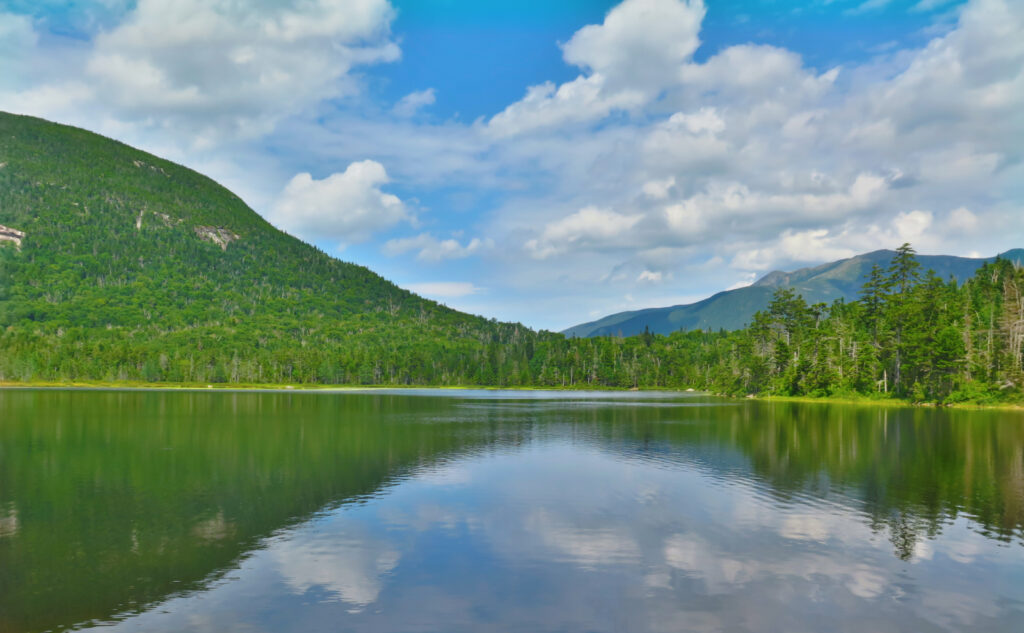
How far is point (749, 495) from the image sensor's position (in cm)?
3350

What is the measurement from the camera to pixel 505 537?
25234mm

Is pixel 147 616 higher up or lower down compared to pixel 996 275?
lower down

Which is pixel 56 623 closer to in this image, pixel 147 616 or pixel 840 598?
pixel 147 616

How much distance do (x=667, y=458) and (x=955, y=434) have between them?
34959 millimetres

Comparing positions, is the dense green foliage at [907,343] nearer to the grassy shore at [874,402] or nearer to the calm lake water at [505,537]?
the grassy shore at [874,402]

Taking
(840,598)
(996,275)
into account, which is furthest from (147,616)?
(996,275)

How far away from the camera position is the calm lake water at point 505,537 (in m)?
17.4

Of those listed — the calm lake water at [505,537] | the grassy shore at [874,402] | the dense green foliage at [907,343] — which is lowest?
the grassy shore at [874,402]

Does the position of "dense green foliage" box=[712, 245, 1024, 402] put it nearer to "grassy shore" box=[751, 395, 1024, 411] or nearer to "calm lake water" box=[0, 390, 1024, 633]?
"grassy shore" box=[751, 395, 1024, 411]

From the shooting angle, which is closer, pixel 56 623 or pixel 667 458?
pixel 56 623

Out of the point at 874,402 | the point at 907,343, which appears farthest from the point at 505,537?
the point at 874,402

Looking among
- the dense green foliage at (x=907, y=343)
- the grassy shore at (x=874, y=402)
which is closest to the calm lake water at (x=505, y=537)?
the grassy shore at (x=874, y=402)

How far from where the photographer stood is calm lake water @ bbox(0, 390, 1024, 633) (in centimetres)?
1736

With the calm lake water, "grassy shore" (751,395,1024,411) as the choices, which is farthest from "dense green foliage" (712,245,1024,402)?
the calm lake water
